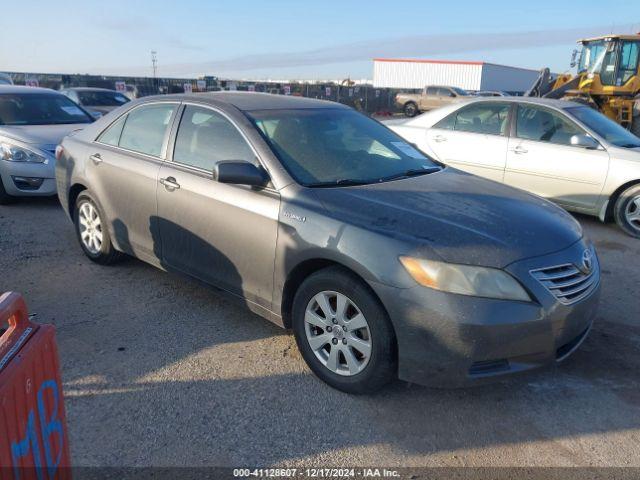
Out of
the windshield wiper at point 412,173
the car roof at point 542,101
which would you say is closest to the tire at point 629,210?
the car roof at point 542,101

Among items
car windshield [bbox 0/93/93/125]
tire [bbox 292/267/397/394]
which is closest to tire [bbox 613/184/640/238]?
tire [bbox 292/267/397/394]

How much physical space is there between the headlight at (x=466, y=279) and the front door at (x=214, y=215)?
1013mm

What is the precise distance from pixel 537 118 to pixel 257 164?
4895 mm

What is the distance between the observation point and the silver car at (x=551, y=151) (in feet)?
21.4

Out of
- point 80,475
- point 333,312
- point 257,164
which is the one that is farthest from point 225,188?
point 80,475

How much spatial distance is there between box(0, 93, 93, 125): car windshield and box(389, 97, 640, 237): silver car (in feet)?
17.9

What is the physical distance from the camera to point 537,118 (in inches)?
280

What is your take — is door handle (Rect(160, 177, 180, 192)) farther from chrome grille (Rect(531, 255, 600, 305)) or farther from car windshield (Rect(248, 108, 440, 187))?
chrome grille (Rect(531, 255, 600, 305))

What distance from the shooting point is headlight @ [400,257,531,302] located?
2.78 m

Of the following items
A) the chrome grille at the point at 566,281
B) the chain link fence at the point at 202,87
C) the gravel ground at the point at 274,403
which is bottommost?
the gravel ground at the point at 274,403

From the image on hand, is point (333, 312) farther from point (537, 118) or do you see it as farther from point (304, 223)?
point (537, 118)

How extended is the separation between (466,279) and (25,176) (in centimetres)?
629

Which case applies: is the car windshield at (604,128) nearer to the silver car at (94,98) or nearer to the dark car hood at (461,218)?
the dark car hood at (461,218)

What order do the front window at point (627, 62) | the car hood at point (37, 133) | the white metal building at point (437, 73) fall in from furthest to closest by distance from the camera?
the white metal building at point (437, 73), the front window at point (627, 62), the car hood at point (37, 133)
